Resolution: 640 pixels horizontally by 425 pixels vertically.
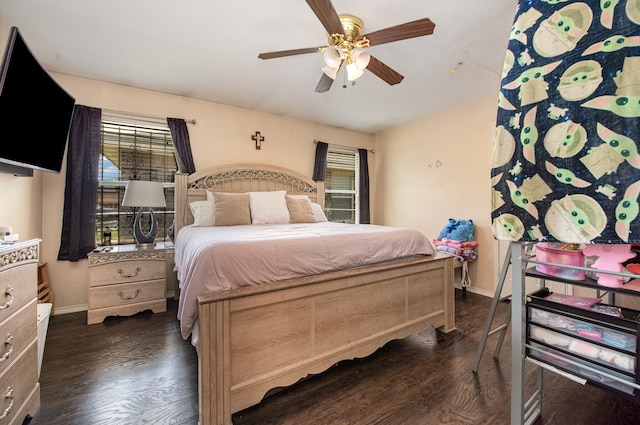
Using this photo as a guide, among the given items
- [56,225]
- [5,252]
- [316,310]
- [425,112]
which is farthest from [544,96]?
[56,225]

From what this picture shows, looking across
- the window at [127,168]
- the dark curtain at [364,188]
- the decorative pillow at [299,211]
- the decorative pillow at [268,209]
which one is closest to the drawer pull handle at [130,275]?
the window at [127,168]

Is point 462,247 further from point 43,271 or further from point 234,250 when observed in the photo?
point 43,271

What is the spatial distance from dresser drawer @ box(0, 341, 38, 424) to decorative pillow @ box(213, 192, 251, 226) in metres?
1.70

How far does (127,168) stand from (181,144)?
72cm

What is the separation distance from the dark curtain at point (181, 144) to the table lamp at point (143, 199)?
463mm

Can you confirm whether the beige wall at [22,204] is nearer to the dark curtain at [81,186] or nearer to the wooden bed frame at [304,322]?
the dark curtain at [81,186]

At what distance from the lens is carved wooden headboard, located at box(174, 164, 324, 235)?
10.6 ft

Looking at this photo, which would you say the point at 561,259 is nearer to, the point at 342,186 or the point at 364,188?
the point at 364,188

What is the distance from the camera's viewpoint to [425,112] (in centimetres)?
394

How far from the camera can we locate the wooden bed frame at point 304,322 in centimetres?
131

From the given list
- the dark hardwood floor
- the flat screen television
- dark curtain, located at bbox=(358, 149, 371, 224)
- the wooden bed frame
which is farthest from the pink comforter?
dark curtain, located at bbox=(358, 149, 371, 224)

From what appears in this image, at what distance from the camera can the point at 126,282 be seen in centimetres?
269

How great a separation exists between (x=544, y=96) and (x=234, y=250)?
1545 mm

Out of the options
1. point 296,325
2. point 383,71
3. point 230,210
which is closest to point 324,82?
point 383,71
